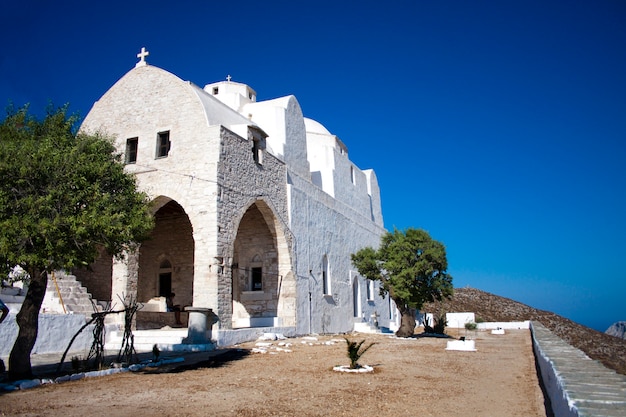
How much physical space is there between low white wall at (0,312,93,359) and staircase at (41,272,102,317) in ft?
3.68

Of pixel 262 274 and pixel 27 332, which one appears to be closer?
pixel 27 332

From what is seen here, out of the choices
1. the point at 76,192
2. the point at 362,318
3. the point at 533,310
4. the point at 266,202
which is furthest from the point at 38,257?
the point at 533,310

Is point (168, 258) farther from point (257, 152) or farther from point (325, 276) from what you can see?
point (325, 276)

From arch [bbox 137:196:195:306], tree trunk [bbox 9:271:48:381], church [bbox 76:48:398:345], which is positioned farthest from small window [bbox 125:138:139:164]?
tree trunk [bbox 9:271:48:381]

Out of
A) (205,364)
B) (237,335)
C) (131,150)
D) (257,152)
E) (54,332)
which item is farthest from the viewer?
(257,152)

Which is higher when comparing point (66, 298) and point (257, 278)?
point (257, 278)

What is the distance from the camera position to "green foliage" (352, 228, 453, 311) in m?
17.7

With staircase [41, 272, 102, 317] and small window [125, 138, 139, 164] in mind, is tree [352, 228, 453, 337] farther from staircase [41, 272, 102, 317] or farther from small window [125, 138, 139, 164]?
staircase [41, 272, 102, 317]

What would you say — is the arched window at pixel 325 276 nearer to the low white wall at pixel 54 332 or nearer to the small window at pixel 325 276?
the small window at pixel 325 276

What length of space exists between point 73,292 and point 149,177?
157 inches

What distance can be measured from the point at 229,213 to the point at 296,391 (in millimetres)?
7846

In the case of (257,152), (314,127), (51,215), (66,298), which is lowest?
(66,298)

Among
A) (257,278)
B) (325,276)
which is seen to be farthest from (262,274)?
(325,276)

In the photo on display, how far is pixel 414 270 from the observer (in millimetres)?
17531
